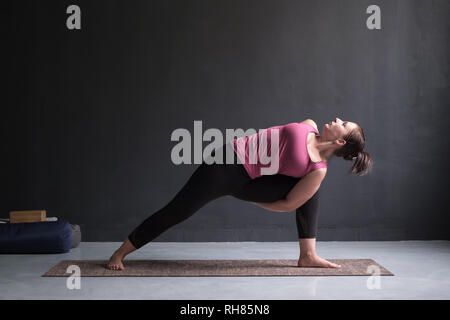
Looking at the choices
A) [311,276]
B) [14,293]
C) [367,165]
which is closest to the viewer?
[14,293]

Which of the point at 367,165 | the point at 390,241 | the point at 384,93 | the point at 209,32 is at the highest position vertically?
the point at 209,32

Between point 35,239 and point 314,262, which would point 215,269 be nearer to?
point 314,262

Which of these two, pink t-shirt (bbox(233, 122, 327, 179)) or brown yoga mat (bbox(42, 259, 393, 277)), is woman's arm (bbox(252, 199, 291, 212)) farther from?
brown yoga mat (bbox(42, 259, 393, 277))

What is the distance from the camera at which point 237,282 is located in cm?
260

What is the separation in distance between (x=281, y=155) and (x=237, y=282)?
687 mm

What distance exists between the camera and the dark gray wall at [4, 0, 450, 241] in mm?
4098

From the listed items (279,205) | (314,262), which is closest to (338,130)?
(279,205)

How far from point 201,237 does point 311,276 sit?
4.79ft

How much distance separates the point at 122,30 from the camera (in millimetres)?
4121

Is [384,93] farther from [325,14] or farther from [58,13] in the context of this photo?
[58,13]

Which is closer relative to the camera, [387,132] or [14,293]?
[14,293]

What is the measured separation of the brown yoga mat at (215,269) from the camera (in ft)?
9.12

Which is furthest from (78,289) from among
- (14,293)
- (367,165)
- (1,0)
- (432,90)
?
(432,90)

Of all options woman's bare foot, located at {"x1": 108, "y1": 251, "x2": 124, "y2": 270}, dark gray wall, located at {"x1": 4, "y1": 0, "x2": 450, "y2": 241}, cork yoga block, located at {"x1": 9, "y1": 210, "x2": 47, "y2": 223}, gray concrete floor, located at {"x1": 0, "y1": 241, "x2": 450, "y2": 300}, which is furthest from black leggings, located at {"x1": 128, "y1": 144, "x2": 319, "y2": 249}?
dark gray wall, located at {"x1": 4, "y1": 0, "x2": 450, "y2": 241}
